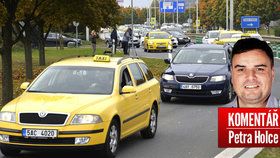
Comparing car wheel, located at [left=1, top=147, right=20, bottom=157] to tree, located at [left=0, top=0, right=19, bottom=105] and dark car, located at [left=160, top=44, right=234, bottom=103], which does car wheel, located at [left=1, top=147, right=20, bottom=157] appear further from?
dark car, located at [left=160, top=44, right=234, bottom=103]

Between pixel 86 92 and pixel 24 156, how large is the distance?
4.21 feet

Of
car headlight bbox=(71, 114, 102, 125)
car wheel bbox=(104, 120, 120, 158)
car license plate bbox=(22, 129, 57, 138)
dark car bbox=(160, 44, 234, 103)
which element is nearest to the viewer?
car license plate bbox=(22, 129, 57, 138)

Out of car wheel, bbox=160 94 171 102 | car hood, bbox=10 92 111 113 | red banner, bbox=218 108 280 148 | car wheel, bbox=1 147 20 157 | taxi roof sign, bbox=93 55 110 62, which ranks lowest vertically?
car wheel, bbox=160 94 171 102

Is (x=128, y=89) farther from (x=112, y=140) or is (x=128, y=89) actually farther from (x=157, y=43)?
(x=157, y=43)

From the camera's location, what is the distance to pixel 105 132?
7559 mm

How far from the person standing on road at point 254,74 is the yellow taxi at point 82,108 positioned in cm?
566

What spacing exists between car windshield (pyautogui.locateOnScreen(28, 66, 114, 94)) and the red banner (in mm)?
6536

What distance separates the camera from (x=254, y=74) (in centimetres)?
179

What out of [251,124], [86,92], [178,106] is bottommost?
[178,106]

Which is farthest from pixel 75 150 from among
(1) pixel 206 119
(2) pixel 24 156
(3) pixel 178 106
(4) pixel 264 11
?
(4) pixel 264 11

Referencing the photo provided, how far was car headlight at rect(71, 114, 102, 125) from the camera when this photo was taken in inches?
290

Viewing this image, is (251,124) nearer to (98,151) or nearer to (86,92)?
(98,151)

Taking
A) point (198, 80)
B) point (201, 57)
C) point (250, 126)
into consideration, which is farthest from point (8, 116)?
point (201, 57)

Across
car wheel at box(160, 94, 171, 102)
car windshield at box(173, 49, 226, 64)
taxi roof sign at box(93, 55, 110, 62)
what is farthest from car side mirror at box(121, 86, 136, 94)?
car windshield at box(173, 49, 226, 64)
